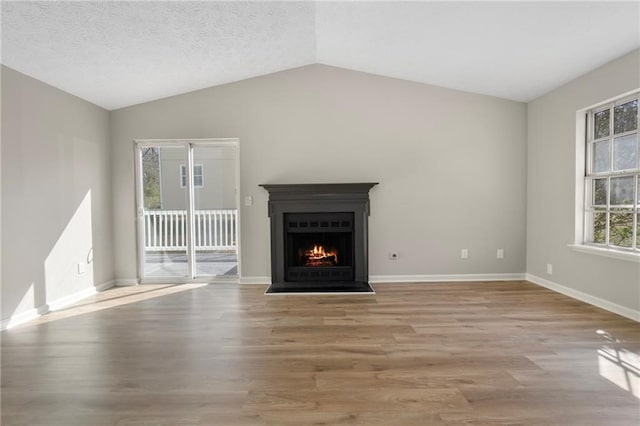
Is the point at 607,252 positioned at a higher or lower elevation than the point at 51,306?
higher

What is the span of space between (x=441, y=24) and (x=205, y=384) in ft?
11.5

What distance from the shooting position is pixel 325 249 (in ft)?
15.3

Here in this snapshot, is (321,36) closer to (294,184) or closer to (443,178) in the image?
(294,184)

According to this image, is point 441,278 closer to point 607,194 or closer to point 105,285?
point 607,194

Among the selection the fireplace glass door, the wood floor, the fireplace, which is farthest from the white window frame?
the fireplace glass door

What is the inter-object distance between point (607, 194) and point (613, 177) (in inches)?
7.3

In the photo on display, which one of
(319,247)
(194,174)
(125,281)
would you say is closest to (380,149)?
(319,247)

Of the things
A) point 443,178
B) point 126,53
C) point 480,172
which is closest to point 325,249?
point 443,178

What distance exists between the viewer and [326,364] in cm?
226

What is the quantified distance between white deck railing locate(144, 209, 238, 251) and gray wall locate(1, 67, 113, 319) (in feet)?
1.75

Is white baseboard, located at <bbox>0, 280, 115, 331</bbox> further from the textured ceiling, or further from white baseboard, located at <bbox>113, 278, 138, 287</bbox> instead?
the textured ceiling

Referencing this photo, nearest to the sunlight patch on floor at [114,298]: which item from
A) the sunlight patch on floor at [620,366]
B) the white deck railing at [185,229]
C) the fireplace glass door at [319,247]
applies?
the white deck railing at [185,229]

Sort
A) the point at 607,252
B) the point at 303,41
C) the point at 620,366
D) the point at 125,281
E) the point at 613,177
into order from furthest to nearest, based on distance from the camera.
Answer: the point at 125,281 → the point at 303,41 → the point at 613,177 → the point at 607,252 → the point at 620,366

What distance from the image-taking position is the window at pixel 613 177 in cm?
319
